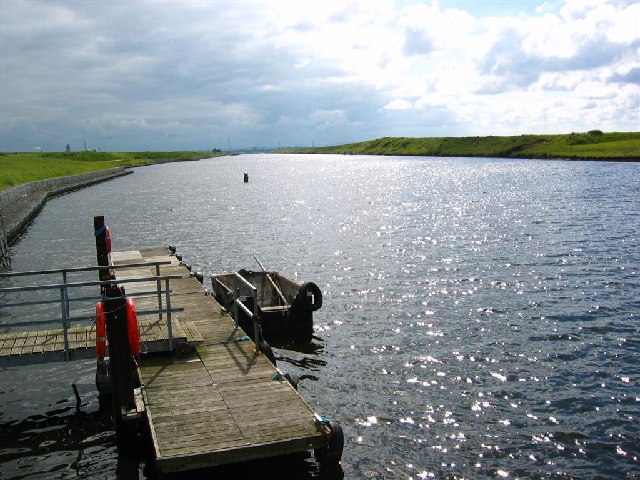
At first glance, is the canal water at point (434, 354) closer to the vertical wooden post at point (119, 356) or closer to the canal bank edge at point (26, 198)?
the vertical wooden post at point (119, 356)

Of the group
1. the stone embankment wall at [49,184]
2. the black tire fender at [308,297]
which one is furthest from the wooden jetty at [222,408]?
the stone embankment wall at [49,184]

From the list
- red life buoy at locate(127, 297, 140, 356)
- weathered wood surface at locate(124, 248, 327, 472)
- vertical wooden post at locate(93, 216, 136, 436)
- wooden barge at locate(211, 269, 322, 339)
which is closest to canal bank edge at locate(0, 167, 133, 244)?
wooden barge at locate(211, 269, 322, 339)

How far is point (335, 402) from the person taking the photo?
57.8 ft

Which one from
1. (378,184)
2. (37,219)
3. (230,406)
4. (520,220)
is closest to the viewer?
(230,406)

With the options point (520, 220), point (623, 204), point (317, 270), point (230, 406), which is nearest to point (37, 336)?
point (230, 406)

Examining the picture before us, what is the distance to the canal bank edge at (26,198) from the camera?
4861cm

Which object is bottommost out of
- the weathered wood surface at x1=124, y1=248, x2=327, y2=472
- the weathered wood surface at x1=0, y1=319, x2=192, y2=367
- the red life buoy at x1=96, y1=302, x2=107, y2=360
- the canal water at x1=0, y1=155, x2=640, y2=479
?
the canal water at x1=0, y1=155, x2=640, y2=479

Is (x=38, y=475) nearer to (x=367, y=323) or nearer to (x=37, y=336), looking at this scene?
(x=37, y=336)

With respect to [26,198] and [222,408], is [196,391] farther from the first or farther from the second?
[26,198]

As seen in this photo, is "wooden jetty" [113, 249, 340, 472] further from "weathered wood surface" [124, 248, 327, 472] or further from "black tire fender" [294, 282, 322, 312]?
"black tire fender" [294, 282, 322, 312]

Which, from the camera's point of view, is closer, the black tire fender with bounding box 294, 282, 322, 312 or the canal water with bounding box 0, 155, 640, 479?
the canal water with bounding box 0, 155, 640, 479

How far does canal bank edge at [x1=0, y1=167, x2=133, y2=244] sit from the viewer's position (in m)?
48.6

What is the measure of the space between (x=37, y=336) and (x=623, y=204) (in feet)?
208

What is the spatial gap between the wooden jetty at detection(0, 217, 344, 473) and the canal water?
0.95 meters
